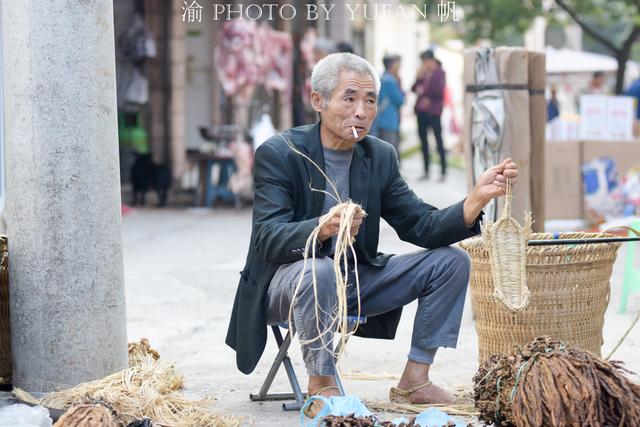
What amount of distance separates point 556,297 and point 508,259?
0.45m

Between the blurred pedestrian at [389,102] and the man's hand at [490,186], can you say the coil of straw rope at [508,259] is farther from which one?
the blurred pedestrian at [389,102]

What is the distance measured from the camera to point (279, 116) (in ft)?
54.4

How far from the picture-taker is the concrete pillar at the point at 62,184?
432cm

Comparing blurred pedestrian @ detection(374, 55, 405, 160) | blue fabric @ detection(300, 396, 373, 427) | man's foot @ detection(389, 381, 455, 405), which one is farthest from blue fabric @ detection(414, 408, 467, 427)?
blurred pedestrian @ detection(374, 55, 405, 160)

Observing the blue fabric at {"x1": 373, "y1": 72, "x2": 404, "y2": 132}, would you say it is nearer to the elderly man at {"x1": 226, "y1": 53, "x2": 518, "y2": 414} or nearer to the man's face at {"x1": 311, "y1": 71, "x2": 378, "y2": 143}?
the elderly man at {"x1": 226, "y1": 53, "x2": 518, "y2": 414}

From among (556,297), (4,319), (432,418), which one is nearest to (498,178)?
(556,297)

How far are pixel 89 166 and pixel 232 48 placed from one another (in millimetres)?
8707

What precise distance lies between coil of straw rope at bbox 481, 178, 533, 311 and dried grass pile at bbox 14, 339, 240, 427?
44.9 inches

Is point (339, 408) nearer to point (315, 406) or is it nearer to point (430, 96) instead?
point (315, 406)

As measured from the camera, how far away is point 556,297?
4.65m

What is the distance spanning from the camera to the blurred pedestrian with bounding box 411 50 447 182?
16141 mm

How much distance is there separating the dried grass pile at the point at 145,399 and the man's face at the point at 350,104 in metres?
1.20

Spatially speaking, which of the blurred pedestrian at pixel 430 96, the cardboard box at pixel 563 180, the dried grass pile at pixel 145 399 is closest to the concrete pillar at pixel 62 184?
the dried grass pile at pixel 145 399

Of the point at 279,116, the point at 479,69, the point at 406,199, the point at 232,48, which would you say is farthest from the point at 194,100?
the point at 406,199
